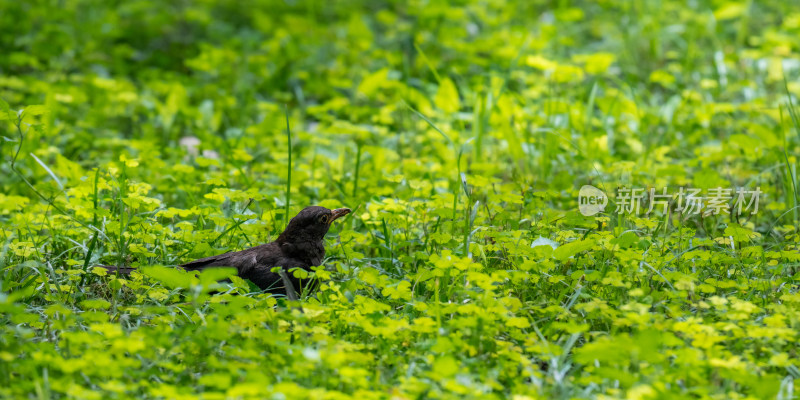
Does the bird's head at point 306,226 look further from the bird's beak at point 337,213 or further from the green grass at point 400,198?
the green grass at point 400,198

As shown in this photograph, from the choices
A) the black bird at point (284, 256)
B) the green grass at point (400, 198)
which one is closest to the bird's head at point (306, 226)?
the black bird at point (284, 256)

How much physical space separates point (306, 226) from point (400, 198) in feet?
3.06

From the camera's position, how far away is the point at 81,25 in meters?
8.04

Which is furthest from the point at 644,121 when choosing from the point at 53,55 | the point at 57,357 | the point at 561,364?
the point at 53,55

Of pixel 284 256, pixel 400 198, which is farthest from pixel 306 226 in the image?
pixel 400 198

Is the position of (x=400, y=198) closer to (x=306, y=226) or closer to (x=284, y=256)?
(x=306, y=226)

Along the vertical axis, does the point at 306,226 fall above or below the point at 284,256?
above

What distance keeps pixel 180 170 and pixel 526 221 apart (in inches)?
84.6

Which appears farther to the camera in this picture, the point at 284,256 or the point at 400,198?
the point at 400,198

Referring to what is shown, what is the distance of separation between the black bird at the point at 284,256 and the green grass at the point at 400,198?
0.15 meters

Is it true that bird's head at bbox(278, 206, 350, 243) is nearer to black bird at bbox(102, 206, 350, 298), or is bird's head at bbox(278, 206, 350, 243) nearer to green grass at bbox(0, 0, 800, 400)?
black bird at bbox(102, 206, 350, 298)

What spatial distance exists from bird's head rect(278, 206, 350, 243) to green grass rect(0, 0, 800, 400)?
19 centimetres

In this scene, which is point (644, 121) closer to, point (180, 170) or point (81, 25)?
point (180, 170)

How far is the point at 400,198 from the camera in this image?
4859 millimetres
